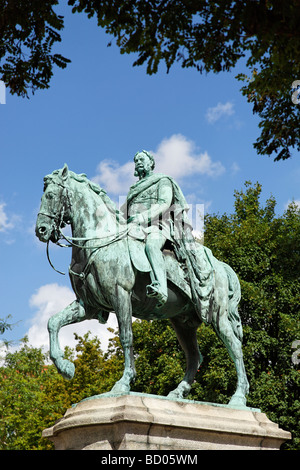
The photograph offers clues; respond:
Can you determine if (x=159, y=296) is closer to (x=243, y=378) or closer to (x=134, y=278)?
(x=134, y=278)

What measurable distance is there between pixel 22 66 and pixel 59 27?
64 cm

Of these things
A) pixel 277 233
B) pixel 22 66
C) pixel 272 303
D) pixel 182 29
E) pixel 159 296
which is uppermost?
pixel 277 233

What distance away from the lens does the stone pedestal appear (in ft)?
25.3

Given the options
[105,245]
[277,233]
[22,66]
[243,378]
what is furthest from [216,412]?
[277,233]

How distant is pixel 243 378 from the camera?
9828mm

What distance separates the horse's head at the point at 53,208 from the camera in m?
9.05

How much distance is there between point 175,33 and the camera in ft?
19.9

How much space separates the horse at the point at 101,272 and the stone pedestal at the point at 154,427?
482mm

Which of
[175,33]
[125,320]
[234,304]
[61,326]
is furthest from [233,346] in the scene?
[175,33]

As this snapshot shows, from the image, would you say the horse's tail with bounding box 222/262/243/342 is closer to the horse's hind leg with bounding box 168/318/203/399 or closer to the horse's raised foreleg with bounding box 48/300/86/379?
the horse's hind leg with bounding box 168/318/203/399

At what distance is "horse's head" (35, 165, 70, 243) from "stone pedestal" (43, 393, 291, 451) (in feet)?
7.68

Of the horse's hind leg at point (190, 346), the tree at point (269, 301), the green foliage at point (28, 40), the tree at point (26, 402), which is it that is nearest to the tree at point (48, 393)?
the tree at point (26, 402)

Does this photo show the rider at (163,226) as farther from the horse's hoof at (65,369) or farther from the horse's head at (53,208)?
the horse's hoof at (65,369)

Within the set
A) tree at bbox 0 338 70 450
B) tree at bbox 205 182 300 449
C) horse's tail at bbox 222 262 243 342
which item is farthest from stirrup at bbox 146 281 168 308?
tree at bbox 0 338 70 450
